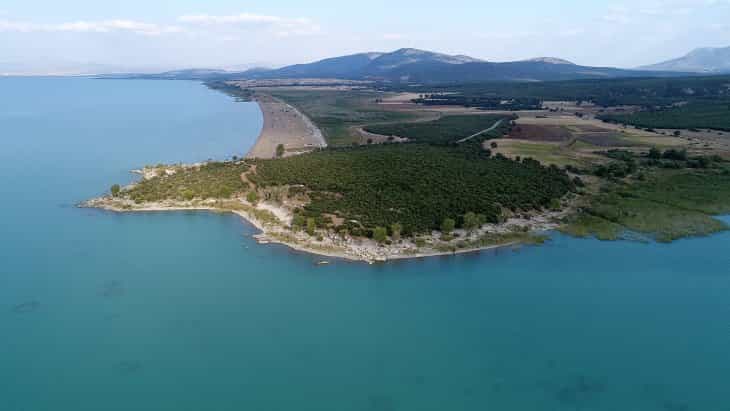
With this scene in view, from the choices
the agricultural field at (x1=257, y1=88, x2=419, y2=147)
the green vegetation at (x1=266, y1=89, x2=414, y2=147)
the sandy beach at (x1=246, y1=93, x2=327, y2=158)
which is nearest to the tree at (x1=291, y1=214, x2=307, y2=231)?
the sandy beach at (x1=246, y1=93, x2=327, y2=158)

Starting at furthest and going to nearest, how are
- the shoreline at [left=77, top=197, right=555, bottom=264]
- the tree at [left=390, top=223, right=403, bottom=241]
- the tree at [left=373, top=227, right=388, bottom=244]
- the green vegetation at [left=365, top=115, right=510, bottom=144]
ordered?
1. the green vegetation at [left=365, top=115, right=510, bottom=144]
2. the tree at [left=390, top=223, right=403, bottom=241]
3. the tree at [left=373, top=227, right=388, bottom=244]
4. the shoreline at [left=77, top=197, right=555, bottom=264]

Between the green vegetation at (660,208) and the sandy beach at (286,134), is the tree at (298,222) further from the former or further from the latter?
the sandy beach at (286,134)

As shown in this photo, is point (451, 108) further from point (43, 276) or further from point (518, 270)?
point (43, 276)

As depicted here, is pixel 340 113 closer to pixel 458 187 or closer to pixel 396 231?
pixel 458 187

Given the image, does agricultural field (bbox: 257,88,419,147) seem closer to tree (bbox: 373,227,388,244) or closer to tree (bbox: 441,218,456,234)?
tree (bbox: 441,218,456,234)

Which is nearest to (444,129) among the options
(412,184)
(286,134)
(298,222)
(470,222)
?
(286,134)

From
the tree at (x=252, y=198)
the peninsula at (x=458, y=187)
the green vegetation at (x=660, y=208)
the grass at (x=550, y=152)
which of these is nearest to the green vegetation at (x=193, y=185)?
the peninsula at (x=458, y=187)
